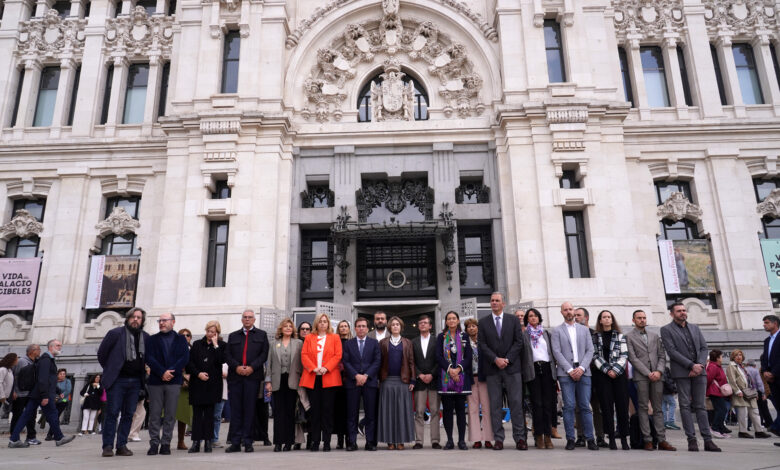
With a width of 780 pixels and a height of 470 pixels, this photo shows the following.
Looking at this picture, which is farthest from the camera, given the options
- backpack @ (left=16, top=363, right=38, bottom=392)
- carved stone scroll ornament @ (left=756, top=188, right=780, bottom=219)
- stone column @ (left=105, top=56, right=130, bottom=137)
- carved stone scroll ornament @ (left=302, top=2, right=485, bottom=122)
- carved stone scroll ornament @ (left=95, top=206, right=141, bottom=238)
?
stone column @ (left=105, top=56, right=130, bottom=137)

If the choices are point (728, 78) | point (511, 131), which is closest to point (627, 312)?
point (511, 131)

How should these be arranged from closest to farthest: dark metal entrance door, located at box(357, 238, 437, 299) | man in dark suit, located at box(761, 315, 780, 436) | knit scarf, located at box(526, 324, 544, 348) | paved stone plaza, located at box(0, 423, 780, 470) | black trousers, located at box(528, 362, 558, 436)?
paved stone plaza, located at box(0, 423, 780, 470) → black trousers, located at box(528, 362, 558, 436) → knit scarf, located at box(526, 324, 544, 348) → man in dark suit, located at box(761, 315, 780, 436) → dark metal entrance door, located at box(357, 238, 437, 299)

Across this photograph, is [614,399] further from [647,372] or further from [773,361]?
[773,361]

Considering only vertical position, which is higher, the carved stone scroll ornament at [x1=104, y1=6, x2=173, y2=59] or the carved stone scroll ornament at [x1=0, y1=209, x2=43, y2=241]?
the carved stone scroll ornament at [x1=104, y1=6, x2=173, y2=59]

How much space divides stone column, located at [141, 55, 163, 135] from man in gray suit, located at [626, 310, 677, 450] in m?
19.7

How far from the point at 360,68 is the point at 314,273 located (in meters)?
8.74

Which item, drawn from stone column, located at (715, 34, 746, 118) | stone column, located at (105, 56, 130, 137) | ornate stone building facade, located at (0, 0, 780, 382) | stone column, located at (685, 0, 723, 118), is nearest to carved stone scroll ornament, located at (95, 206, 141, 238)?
ornate stone building facade, located at (0, 0, 780, 382)

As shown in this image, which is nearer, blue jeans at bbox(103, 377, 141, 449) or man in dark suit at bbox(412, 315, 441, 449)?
blue jeans at bbox(103, 377, 141, 449)

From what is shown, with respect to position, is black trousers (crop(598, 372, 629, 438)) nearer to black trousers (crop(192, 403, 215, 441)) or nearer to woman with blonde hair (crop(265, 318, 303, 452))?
woman with blonde hair (crop(265, 318, 303, 452))

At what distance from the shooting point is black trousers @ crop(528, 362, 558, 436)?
9180 mm

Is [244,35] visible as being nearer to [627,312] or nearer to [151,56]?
[151,56]

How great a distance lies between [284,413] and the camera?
9484 millimetres

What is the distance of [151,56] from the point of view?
899 inches

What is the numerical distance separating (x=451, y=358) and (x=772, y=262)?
16261 millimetres
